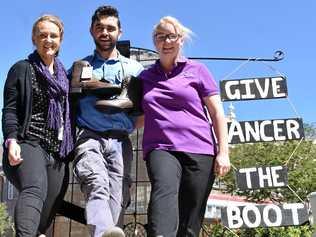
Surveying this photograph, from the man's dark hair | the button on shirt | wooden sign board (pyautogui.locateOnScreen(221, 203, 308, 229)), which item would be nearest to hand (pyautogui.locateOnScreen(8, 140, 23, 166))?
the button on shirt

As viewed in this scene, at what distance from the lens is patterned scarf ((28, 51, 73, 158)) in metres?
3.20

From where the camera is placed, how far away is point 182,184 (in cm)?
316

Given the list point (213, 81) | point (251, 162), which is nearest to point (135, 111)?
point (213, 81)

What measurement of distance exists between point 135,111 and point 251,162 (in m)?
20.4

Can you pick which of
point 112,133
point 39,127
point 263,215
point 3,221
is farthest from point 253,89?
point 3,221

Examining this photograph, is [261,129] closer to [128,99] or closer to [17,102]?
[128,99]

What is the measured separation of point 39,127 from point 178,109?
2.85 ft

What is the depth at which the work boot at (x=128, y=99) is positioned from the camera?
3.35m

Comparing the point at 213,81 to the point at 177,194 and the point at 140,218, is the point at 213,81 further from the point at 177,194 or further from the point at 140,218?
the point at 140,218

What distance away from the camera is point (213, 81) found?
3445 millimetres

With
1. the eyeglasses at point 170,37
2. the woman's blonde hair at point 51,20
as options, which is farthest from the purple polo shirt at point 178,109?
the woman's blonde hair at point 51,20

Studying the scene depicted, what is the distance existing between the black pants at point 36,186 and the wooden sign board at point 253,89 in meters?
3.91

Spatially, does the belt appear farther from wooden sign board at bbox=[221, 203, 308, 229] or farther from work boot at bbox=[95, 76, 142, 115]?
wooden sign board at bbox=[221, 203, 308, 229]

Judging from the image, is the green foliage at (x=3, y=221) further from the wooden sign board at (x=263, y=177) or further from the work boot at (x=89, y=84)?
the work boot at (x=89, y=84)
